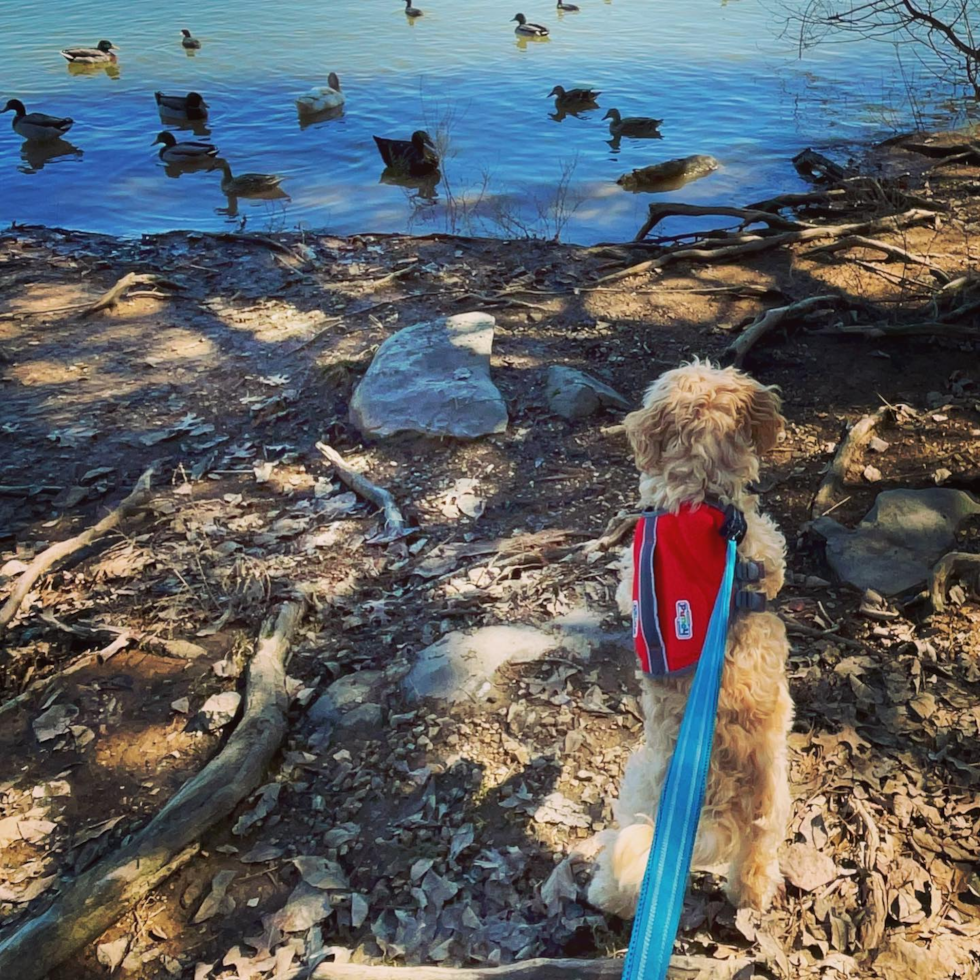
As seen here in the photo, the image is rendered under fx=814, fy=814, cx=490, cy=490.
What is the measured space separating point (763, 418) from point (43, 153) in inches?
740

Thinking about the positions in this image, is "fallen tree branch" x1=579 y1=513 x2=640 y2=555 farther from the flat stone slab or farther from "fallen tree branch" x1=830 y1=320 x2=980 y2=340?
"fallen tree branch" x1=830 y1=320 x2=980 y2=340

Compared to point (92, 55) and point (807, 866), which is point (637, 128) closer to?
point (92, 55)

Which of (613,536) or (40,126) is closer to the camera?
(613,536)

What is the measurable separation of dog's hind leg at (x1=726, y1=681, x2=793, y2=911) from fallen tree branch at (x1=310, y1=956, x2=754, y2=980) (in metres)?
0.27

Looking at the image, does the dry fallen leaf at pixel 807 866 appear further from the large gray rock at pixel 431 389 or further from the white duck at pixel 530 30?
the white duck at pixel 530 30

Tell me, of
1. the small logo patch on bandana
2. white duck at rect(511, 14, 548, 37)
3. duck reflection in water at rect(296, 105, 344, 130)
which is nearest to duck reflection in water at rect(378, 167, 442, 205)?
duck reflection in water at rect(296, 105, 344, 130)

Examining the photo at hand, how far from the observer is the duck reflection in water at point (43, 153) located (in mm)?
16645

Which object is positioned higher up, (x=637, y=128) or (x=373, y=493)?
(x=637, y=128)

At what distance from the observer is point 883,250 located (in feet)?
29.8

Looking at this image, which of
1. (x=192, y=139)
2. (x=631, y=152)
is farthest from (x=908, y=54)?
(x=192, y=139)

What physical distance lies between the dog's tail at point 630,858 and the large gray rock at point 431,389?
396cm

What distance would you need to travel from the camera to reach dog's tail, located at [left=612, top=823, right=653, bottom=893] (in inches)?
122

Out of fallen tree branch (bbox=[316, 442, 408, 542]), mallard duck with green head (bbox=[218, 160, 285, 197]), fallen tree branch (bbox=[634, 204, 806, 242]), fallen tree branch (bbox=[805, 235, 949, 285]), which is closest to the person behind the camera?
fallen tree branch (bbox=[316, 442, 408, 542])

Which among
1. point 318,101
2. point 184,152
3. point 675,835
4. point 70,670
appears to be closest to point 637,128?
point 318,101
